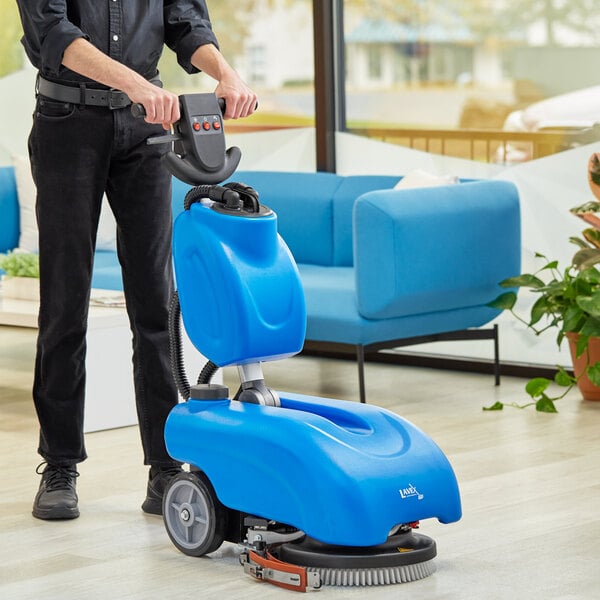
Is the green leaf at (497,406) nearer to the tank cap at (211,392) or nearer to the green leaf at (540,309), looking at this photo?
the green leaf at (540,309)

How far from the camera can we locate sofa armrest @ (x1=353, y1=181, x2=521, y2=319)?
489cm

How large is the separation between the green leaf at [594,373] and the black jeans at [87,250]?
5.99ft

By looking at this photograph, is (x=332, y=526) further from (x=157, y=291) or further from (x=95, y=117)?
(x=95, y=117)

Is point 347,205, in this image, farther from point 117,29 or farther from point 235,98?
point 235,98

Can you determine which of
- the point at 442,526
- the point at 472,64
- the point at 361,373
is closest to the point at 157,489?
the point at 442,526

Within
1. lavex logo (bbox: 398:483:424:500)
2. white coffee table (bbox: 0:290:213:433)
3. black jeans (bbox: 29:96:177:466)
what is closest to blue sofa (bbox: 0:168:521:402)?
white coffee table (bbox: 0:290:213:433)

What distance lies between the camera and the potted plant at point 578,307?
476cm

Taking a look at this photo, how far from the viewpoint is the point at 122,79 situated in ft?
9.79

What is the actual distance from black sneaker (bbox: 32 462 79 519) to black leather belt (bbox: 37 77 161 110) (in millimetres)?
900

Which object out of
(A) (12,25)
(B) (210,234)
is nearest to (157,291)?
(B) (210,234)

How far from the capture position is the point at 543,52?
543 cm

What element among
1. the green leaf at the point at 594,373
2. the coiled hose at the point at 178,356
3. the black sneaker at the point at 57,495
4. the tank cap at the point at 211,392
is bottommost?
the green leaf at the point at 594,373

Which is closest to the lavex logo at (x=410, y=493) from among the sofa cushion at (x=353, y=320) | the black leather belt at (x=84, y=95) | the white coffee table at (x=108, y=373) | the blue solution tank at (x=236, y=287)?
the blue solution tank at (x=236, y=287)

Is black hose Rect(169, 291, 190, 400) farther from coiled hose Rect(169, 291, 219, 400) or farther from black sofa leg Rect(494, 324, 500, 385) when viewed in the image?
black sofa leg Rect(494, 324, 500, 385)
